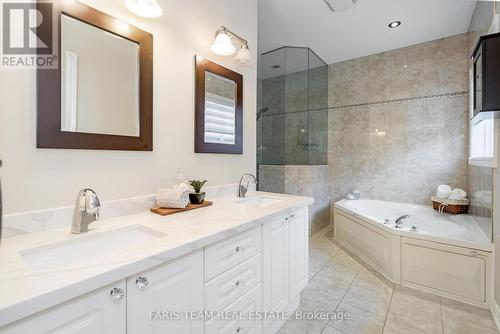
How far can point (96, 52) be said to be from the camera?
1.17m

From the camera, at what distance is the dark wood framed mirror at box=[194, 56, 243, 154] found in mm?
1674

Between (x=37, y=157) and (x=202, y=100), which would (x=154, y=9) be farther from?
(x=37, y=157)

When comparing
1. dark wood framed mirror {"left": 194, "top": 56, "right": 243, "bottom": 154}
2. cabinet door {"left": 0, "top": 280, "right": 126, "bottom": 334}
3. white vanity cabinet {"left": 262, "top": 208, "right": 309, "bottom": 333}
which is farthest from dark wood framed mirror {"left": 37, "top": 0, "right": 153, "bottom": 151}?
white vanity cabinet {"left": 262, "top": 208, "right": 309, "bottom": 333}

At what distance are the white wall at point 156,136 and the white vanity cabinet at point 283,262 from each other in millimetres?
640

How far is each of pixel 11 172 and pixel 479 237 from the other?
3158mm

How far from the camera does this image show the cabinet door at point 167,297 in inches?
30.2

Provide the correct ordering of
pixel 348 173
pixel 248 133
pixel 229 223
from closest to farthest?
pixel 229 223, pixel 248 133, pixel 348 173

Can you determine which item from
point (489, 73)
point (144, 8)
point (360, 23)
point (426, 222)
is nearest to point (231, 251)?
point (144, 8)

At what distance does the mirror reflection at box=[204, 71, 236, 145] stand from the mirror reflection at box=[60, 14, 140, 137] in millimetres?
539

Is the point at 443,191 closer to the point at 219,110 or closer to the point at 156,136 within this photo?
the point at 219,110

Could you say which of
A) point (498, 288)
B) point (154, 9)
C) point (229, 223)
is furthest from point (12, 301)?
point (498, 288)

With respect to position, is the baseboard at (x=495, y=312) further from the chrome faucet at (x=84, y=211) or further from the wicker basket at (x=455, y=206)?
the chrome faucet at (x=84, y=211)

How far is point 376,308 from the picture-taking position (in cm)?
184

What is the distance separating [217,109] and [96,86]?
33.2 inches
